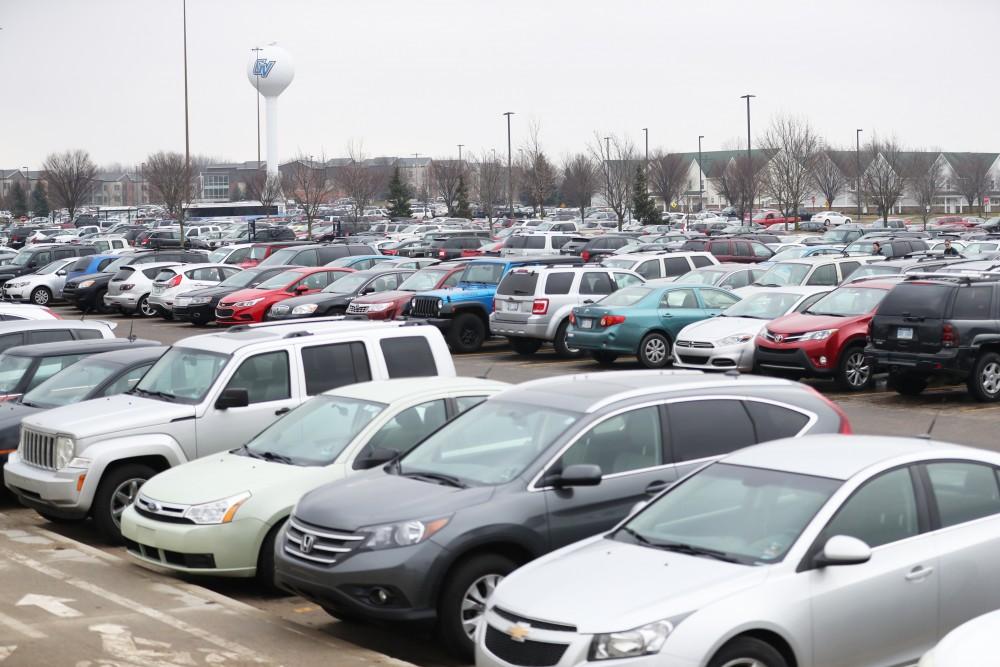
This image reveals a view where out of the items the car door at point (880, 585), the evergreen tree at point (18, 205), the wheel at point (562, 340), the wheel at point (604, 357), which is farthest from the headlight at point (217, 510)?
the evergreen tree at point (18, 205)

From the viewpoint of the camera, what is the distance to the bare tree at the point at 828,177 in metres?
81.8

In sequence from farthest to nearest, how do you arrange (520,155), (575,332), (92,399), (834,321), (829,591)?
(520,155)
(575,332)
(834,321)
(92,399)
(829,591)

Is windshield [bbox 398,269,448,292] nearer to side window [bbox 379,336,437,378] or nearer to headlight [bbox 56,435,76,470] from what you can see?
side window [bbox 379,336,437,378]

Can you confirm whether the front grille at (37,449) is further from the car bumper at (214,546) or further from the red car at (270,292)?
the red car at (270,292)

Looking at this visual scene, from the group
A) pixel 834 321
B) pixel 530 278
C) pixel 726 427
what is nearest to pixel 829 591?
pixel 726 427

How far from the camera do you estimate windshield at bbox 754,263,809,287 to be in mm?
24484

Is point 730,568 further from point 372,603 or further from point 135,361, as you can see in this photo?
point 135,361

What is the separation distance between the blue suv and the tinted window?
12.2 meters


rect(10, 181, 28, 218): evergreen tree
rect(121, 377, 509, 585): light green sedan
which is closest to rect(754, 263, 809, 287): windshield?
rect(121, 377, 509, 585): light green sedan

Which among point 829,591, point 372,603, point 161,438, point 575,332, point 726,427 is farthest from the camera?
point 575,332

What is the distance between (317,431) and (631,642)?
4.57m

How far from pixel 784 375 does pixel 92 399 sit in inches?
450

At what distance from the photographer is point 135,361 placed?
12828mm

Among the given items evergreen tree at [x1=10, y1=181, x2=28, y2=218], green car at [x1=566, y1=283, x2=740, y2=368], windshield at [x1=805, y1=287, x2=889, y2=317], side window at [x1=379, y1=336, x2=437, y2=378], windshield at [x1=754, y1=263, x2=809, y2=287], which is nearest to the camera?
side window at [x1=379, y1=336, x2=437, y2=378]
